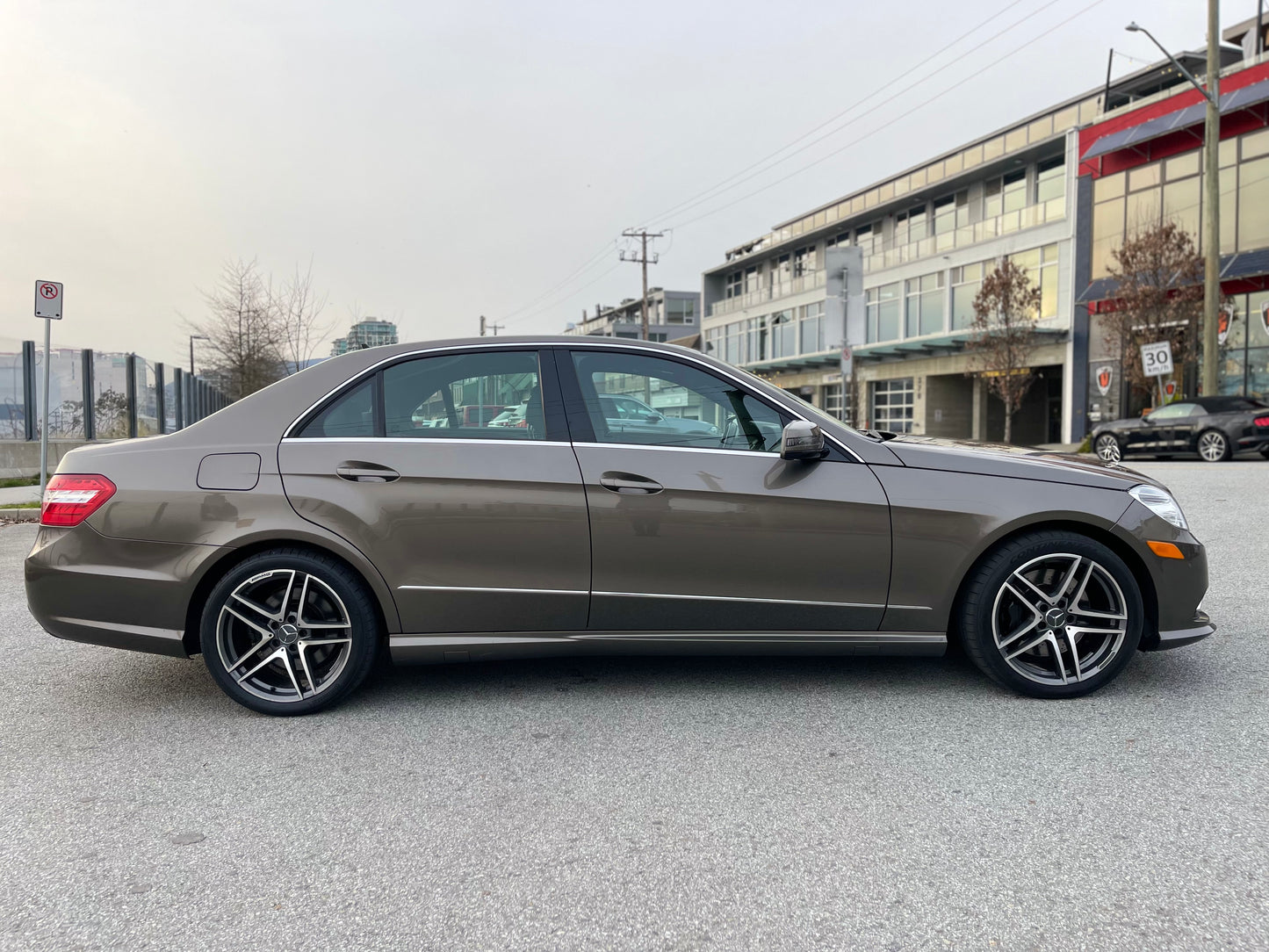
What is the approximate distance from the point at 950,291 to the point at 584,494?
35.2m

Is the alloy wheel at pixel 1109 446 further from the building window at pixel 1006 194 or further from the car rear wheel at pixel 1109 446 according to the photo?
the building window at pixel 1006 194

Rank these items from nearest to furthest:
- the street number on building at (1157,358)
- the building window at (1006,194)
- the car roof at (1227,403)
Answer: the car roof at (1227,403), the street number on building at (1157,358), the building window at (1006,194)

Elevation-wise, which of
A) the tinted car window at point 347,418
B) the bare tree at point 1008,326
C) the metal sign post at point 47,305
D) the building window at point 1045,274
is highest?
the building window at point 1045,274

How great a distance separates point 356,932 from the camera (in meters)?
2.08

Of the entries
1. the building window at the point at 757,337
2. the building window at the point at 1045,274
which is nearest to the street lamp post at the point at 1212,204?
the building window at the point at 1045,274

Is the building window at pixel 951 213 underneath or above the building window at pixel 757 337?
above

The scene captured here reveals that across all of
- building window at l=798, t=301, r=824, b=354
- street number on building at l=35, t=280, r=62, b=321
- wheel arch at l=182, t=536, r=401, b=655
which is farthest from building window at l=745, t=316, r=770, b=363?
wheel arch at l=182, t=536, r=401, b=655

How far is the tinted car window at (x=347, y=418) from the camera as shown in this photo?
3633 millimetres

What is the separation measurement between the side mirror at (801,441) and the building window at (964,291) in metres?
33.0

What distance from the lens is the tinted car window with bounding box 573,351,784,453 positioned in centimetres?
361

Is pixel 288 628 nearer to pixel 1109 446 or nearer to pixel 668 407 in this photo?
pixel 668 407

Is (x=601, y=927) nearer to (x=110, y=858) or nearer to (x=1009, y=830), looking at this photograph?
(x=1009, y=830)

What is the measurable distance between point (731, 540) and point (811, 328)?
43.8m

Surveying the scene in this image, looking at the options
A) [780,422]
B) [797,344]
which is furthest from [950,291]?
[780,422]
